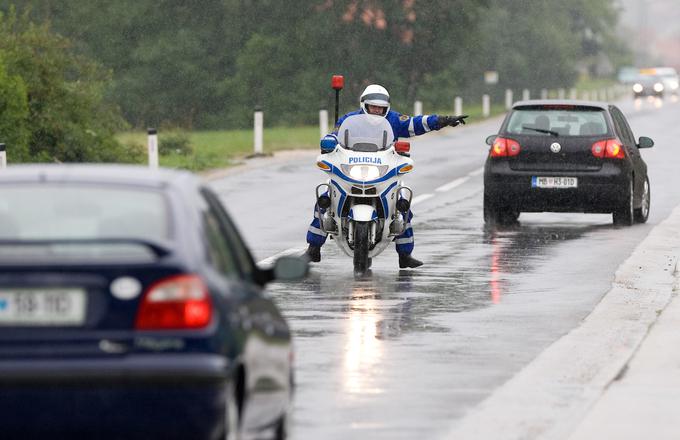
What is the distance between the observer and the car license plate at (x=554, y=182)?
2322 centimetres

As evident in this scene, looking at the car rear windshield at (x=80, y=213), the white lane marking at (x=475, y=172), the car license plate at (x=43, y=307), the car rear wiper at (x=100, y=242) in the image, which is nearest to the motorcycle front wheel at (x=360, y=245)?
the car rear windshield at (x=80, y=213)

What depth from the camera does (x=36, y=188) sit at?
810 cm

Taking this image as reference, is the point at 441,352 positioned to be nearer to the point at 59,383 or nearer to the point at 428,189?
the point at 59,383

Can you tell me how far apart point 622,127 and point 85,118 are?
38.1ft

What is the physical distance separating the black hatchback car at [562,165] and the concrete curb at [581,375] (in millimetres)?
5836

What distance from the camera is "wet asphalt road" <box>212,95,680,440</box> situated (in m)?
10.5

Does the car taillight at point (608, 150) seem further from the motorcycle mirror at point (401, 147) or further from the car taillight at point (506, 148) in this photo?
the motorcycle mirror at point (401, 147)

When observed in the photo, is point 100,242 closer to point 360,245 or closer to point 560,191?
point 360,245

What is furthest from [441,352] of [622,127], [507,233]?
[622,127]

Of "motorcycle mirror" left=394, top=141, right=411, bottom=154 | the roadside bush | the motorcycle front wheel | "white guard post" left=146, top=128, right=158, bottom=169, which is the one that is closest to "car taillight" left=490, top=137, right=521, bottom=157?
"motorcycle mirror" left=394, top=141, right=411, bottom=154

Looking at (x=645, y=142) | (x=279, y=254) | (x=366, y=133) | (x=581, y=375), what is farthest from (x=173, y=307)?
(x=645, y=142)

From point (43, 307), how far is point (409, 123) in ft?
35.7

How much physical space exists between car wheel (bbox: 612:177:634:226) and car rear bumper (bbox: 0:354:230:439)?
16.4m

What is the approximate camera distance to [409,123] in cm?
1817
